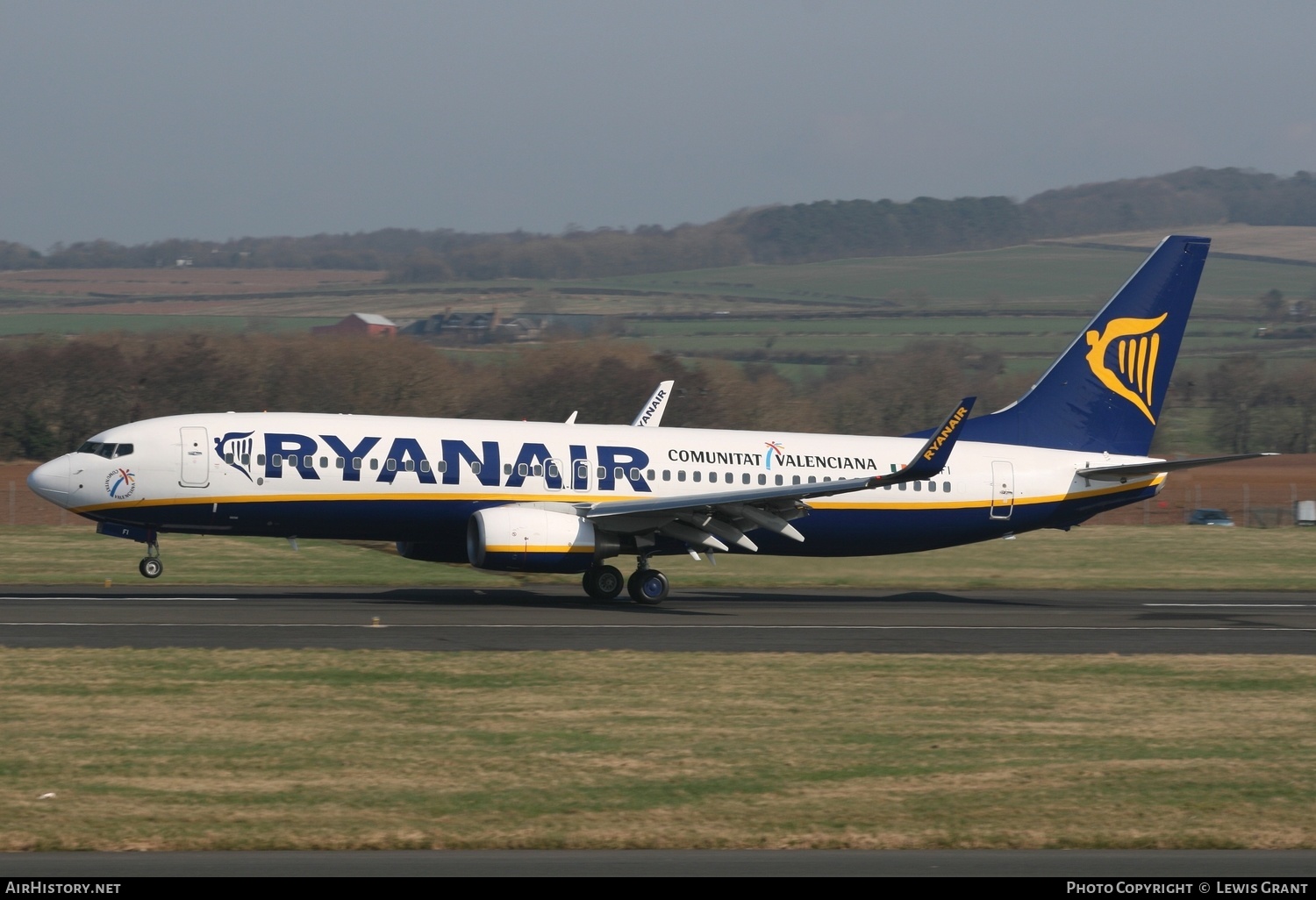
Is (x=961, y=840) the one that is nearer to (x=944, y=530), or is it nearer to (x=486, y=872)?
(x=486, y=872)

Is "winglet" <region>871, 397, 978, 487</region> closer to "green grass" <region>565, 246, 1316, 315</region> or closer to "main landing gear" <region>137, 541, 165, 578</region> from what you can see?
"main landing gear" <region>137, 541, 165, 578</region>

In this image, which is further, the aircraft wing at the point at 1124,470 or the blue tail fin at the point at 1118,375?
the blue tail fin at the point at 1118,375

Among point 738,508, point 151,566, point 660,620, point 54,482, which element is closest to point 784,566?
point 738,508

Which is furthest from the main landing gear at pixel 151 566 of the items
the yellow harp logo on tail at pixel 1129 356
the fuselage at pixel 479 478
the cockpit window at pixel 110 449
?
the yellow harp logo on tail at pixel 1129 356

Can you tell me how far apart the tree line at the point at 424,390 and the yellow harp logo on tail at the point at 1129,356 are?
36.6 m

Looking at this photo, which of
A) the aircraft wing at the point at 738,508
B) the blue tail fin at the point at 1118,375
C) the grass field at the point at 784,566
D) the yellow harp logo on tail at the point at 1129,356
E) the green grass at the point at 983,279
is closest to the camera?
the aircraft wing at the point at 738,508

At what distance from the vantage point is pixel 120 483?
2881 cm

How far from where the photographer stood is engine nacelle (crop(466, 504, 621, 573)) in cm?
2836

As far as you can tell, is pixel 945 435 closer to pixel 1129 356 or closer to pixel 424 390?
pixel 1129 356

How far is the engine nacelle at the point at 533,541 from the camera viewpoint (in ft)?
93.0

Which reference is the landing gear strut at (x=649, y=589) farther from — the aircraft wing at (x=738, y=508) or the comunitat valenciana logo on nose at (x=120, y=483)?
the comunitat valenciana logo on nose at (x=120, y=483)

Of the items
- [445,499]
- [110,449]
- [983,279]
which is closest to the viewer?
[110,449]

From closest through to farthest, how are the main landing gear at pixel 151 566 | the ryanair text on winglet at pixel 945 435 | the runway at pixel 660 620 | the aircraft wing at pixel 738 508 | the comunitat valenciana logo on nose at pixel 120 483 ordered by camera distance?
1. the runway at pixel 660 620
2. the ryanair text on winglet at pixel 945 435
3. the aircraft wing at pixel 738 508
4. the comunitat valenciana logo on nose at pixel 120 483
5. the main landing gear at pixel 151 566

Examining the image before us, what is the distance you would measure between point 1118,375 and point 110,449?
875 inches
